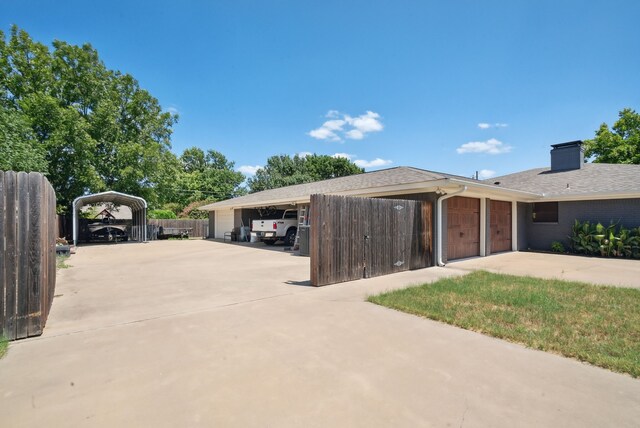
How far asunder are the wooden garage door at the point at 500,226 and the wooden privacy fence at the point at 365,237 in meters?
5.39

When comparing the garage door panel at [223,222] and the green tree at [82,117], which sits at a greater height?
the green tree at [82,117]

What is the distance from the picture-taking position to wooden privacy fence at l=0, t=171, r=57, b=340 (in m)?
3.60

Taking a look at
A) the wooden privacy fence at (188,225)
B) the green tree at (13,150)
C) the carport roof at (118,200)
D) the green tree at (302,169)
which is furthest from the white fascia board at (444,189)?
the green tree at (302,169)

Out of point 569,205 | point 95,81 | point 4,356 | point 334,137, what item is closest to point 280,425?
point 4,356

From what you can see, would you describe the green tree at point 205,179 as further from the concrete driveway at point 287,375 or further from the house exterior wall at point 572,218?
the concrete driveway at point 287,375

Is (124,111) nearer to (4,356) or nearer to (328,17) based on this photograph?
(328,17)

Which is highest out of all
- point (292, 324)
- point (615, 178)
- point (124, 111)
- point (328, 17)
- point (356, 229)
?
point (124, 111)

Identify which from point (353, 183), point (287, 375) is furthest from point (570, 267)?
point (287, 375)

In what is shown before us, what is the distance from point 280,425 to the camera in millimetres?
2141

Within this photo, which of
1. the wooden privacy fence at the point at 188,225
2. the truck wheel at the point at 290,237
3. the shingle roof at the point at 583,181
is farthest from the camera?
the wooden privacy fence at the point at 188,225

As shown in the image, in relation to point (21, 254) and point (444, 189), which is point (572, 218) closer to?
point (444, 189)

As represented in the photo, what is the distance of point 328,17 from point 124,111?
22652 mm

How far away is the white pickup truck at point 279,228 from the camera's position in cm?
1662

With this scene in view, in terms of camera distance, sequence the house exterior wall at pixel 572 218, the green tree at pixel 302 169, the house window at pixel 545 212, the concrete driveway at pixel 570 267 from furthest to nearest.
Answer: the green tree at pixel 302 169
the house window at pixel 545 212
the house exterior wall at pixel 572 218
the concrete driveway at pixel 570 267
